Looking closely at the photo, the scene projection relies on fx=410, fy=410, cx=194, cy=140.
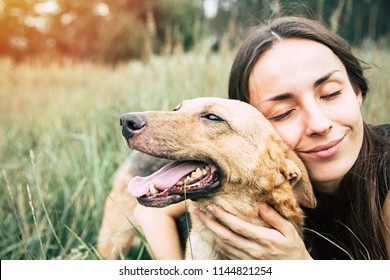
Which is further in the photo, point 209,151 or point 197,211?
point 197,211

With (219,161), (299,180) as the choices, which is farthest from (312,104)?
(219,161)

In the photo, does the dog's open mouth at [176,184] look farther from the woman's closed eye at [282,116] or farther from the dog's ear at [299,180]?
the woman's closed eye at [282,116]

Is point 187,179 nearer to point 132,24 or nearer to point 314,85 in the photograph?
point 314,85

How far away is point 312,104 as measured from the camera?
163cm

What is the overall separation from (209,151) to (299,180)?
383 millimetres

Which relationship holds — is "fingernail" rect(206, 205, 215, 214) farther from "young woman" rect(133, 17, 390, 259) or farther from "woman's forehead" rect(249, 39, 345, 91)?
"woman's forehead" rect(249, 39, 345, 91)

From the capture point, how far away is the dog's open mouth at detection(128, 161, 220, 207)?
1478 mm

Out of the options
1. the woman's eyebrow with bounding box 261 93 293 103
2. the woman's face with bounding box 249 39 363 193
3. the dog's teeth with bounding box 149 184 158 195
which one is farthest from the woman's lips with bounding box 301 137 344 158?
the dog's teeth with bounding box 149 184 158 195

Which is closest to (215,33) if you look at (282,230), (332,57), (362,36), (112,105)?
(112,105)

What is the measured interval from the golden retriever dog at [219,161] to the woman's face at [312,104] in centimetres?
11

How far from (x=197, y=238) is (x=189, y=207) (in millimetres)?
142

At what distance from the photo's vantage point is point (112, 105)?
2672 mm

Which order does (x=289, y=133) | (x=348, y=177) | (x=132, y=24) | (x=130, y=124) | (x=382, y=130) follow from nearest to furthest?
1. (x=130, y=124)
2. (x=289, y=133)
3. (x=348, y=177)
4. (x=382, y=130)
5. (x=132, y=24)

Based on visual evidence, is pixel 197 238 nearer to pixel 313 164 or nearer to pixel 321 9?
pixel 313 164
